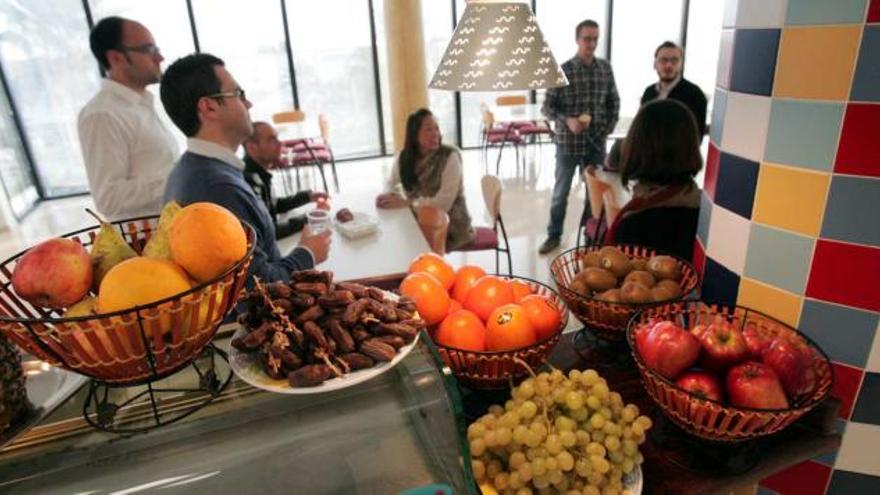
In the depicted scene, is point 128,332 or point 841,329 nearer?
point 128,332

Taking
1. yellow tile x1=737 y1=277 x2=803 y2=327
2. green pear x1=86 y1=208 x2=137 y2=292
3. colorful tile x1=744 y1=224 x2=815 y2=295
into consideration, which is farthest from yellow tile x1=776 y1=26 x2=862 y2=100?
green pear x1=86 y1=208 x2=137 y2=292

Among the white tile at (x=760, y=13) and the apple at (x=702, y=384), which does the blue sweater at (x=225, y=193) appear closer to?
the apple at (x=702, y=384)

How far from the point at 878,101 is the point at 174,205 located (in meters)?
1.17

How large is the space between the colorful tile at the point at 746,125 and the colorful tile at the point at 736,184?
19mm

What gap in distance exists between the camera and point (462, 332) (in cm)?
100

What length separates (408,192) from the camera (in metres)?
3.38

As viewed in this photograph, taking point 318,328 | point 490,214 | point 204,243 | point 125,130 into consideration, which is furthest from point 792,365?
point 125,130

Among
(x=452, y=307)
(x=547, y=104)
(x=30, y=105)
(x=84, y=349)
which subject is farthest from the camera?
(x=30, y=105)

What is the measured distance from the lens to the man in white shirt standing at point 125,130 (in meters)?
2.24

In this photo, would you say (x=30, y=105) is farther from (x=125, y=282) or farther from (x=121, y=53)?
(x=125, y=282)

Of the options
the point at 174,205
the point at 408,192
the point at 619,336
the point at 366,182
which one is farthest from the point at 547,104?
the point at 174,205

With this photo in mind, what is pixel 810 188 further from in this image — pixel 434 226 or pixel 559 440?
pixel 434 226

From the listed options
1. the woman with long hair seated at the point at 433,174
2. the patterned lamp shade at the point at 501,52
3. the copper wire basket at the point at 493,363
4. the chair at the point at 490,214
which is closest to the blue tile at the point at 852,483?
the copper wire basket at the point at 493,363

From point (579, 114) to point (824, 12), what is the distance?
3418 mm
